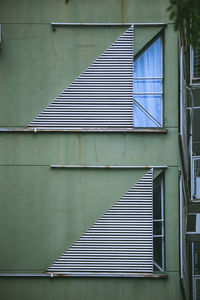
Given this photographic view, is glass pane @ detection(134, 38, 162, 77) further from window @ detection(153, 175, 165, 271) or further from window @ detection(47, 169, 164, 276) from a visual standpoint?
window @ detection(47, 169, 164, 276)

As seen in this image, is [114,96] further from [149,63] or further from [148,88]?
[149,63]

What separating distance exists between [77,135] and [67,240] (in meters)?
2.60

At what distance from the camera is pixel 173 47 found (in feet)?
70.1

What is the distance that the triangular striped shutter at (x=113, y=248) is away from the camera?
20.4m

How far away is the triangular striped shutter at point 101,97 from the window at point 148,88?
245 mm

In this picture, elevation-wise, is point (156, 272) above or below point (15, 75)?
below

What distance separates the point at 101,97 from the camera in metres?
21.2

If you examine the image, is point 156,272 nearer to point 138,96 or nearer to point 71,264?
point 71,264

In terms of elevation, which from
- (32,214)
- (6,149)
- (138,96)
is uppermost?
(138,96)

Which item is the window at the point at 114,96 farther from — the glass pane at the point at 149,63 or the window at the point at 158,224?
the window at the point at 158,224

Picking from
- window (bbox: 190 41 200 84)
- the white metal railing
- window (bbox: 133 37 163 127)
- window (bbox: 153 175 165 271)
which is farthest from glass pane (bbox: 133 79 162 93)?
window (bbox: 190 41 200 84)

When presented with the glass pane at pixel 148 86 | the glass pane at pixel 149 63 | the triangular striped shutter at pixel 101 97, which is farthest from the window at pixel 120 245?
the glass pane at pixel 149 63

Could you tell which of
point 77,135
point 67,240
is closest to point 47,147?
point 77,135

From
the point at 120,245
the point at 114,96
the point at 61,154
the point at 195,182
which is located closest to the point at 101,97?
the point at 114,96
